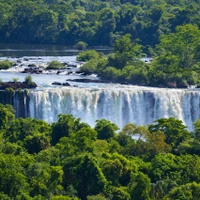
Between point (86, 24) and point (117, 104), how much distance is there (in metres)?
47.8

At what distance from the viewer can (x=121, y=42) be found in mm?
77062

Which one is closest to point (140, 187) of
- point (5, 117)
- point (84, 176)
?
point (84, 176)

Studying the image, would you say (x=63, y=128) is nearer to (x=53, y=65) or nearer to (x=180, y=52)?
(x=53, y=65)

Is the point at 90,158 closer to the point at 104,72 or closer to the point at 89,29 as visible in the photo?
the point at 104,72

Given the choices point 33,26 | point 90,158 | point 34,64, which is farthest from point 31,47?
point 90,158

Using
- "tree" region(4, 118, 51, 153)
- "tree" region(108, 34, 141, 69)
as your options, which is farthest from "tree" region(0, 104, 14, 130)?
"tree" region(108, 34, 141, 69)

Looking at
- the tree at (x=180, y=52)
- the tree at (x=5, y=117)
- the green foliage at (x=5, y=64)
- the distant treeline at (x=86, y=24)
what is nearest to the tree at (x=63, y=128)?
the tree at (x=5, y=117)

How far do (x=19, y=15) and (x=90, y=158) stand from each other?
68.2m

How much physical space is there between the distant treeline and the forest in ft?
171

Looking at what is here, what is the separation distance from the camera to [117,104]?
201 feet

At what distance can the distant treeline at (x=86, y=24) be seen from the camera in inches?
4028

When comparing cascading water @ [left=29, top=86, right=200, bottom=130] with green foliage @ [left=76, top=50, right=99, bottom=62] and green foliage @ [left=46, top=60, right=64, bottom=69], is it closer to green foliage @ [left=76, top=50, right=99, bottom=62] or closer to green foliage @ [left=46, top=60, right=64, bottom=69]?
green foliage @ [left=46, top=60, right=64, bottom=69]

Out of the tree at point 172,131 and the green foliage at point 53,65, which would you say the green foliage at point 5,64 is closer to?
the green foliage at point 53,65

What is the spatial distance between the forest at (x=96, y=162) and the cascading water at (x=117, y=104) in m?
8.73
